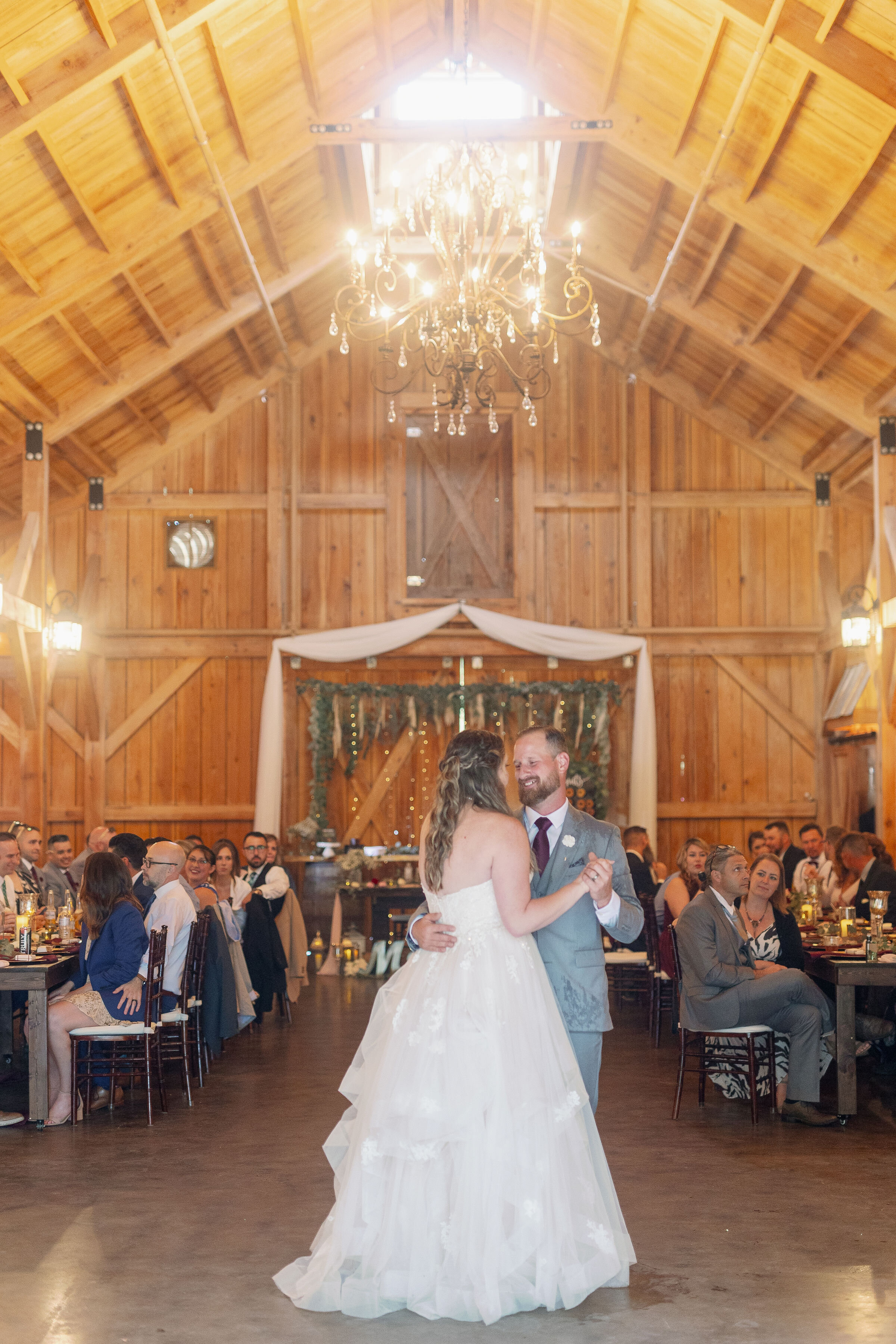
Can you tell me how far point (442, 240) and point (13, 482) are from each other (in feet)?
18.2

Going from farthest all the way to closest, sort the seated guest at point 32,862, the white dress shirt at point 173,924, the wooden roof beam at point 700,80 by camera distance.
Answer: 1. the seated guest at point 32,862
2. the wooden roof beam at point 700,80
3. the white dress shirt at point 173,924

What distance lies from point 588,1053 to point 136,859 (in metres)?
3.59

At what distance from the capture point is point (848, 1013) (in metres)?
6.20

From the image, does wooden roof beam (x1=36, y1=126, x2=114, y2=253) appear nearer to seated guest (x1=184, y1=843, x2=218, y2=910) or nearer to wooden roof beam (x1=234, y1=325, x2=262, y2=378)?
wooden roof beam (x1=234, y1=325, x2=262, y2=378)

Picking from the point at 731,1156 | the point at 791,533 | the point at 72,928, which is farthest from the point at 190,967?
the point at 791,533

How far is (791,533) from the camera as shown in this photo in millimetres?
13242

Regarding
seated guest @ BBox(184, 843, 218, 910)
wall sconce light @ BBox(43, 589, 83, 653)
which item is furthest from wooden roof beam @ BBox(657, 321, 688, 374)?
seated guest @ BBox(184, 843, 218, 910)

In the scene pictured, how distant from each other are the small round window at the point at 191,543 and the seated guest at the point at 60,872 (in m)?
3.63

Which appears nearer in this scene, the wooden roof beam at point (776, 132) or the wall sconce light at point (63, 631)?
the wooden roof beam at point (776, 132)

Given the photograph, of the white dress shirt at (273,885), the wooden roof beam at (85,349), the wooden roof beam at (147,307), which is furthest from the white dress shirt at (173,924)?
the wooden roof beam at (85,349)

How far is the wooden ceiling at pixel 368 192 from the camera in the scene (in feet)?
25.3

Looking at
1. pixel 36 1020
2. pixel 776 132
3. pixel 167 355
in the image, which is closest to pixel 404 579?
pixel 167 355

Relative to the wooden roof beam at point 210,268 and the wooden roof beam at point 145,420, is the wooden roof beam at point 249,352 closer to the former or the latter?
the wooden roof beam at point 210,268

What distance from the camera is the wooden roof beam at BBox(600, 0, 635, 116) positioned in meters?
8.34
